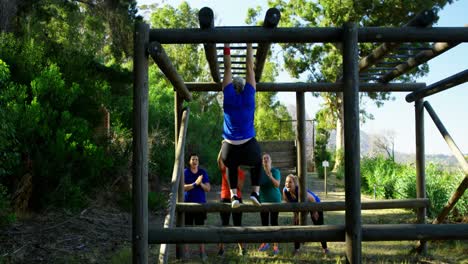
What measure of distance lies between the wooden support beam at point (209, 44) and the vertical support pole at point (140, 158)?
42cm

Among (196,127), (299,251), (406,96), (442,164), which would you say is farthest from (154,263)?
(196,127)

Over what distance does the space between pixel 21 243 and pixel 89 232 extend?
1.28 meters

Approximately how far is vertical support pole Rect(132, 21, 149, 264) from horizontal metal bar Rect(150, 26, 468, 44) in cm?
13

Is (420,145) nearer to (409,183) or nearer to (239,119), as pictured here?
(239,119)

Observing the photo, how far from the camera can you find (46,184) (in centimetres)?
803

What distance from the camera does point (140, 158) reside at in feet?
11.1

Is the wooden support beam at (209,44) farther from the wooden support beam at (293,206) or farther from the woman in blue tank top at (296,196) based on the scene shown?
the woman in blue tank top at (296,196)

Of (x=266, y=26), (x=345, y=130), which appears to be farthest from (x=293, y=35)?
(x=345, y=130)

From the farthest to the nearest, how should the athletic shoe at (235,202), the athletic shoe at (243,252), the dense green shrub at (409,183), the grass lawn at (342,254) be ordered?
the dense green shrub at (409,183), the athletic shoe at (243,252), the grass lawn at (342,254), the athletic shoe at (235,202)

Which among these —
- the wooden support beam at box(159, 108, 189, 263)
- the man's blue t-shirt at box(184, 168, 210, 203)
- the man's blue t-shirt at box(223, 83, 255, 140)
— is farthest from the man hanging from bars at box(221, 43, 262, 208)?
the man's blue t-shirt at box(184, 168, 210, 203)

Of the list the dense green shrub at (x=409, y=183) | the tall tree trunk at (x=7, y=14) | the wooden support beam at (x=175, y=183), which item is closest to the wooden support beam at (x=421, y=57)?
the wooden support beam at (x=175, y=183)

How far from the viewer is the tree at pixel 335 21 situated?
21688 millimetres

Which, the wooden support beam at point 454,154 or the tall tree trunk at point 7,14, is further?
the tall tree trunk at point 7,14

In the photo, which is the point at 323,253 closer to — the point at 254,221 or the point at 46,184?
the point at 254,221
